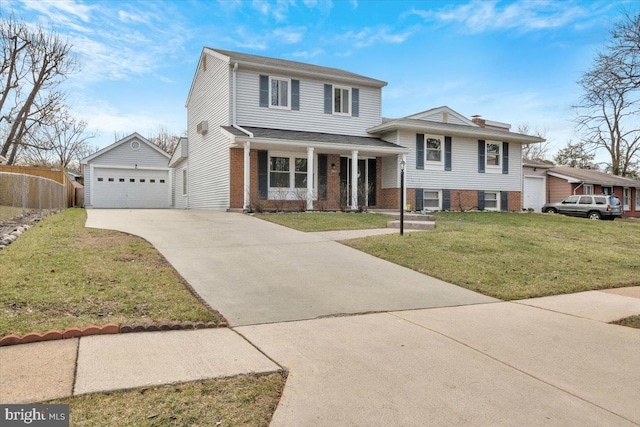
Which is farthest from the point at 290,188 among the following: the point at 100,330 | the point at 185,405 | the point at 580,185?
the point at 580,185

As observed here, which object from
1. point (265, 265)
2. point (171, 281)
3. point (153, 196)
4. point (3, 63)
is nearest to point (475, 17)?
point (265, 265)

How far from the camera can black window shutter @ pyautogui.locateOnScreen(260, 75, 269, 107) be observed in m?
18.4

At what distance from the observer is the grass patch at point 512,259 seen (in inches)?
297

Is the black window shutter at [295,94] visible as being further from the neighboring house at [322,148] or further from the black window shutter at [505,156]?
the black window shutter at [505,156]

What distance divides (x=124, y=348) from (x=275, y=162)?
14.3m

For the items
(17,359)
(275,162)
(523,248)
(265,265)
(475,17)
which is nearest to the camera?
(17,359)

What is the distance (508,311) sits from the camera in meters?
5.93

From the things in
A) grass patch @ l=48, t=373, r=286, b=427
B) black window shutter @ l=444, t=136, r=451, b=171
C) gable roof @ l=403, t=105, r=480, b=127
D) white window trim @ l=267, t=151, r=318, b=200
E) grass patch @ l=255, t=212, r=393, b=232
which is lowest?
grass patch @ l=48, t=373, r=286, b=427

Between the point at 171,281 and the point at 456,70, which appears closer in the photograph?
the point at 171,281

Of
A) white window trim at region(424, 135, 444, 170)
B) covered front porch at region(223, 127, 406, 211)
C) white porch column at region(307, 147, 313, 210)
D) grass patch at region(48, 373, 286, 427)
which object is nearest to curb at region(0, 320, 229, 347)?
grass patch at region(48, 373, 286, 427)

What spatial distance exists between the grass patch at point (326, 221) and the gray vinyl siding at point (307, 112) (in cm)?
530

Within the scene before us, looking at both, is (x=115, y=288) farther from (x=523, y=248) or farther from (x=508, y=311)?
(x=523, y=248)

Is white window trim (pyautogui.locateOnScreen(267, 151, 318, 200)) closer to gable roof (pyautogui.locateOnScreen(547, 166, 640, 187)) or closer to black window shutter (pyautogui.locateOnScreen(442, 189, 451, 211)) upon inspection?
black window shutter (pyautogui.locateOnScreen(442, 189, 451, 211))

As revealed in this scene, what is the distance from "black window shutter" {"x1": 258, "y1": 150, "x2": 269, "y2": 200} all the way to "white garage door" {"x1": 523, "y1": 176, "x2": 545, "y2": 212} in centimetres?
1854
